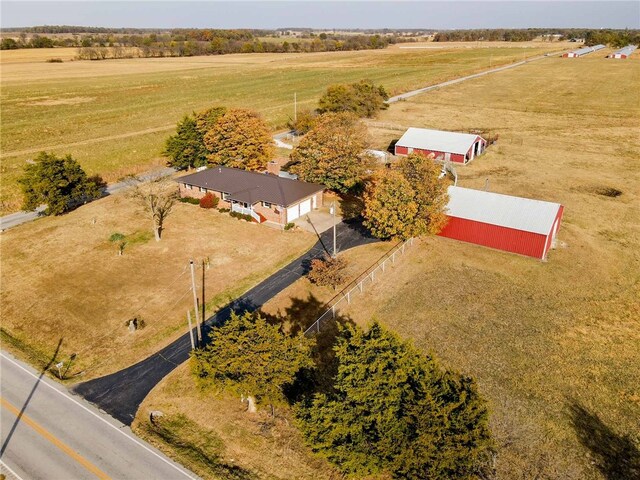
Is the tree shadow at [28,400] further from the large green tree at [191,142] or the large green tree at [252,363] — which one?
the large green tree at [191,142]

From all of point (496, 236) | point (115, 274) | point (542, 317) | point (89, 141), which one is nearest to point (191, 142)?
point (89, 141)

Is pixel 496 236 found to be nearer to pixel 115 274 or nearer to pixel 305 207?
pixel 305 207

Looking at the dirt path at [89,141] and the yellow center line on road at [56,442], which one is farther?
the dirt path at [89,141]


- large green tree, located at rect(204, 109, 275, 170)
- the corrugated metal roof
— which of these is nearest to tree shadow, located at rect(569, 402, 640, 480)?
the corrugated metal roof

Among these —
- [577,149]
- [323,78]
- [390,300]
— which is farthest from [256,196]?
[323,78]

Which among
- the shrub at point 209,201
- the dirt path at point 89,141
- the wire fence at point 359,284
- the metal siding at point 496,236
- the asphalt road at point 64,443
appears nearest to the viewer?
the asphalt road at point 64,443

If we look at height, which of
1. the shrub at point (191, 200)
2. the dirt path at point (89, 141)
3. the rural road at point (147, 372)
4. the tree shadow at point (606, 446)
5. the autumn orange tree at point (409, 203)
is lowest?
the tree shadow at point (606, 446)

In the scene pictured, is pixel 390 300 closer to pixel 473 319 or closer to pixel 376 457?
pixel 473 319

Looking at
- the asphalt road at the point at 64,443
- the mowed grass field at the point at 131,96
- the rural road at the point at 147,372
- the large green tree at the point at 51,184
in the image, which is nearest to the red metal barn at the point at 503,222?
the rural road at the point at 147,372
